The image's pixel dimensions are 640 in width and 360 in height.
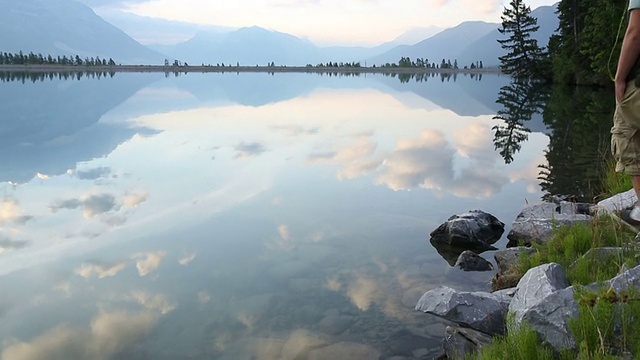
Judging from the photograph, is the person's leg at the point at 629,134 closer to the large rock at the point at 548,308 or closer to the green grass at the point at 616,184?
the large rock at the point at 548,308

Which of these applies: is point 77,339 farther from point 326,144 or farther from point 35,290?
point 326,144

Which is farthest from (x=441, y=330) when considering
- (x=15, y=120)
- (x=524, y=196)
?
(x=15, y=120)

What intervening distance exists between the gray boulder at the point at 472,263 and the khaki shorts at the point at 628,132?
128 inches

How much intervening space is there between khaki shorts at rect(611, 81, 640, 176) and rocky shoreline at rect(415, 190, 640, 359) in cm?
109

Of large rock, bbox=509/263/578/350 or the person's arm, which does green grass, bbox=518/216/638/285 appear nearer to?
large rock, bbox=509/263/578/350

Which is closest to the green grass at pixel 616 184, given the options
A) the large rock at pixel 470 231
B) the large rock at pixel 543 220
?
the large rock at pixel 543 220

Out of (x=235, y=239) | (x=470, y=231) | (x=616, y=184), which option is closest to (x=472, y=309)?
(x=470, y=231)

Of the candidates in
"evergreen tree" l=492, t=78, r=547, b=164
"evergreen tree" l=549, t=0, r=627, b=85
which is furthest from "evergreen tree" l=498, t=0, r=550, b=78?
"evergreen tree" l=492, t=78, r=547, b=164

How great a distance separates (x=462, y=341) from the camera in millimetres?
5262

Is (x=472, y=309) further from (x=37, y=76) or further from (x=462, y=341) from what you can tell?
→ (x=37, y=76)

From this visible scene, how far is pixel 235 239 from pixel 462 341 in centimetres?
490

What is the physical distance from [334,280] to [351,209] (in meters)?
3.78

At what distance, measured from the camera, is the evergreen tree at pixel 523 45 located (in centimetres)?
6606

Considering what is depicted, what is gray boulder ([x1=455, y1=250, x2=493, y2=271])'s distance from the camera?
26.7 feet
